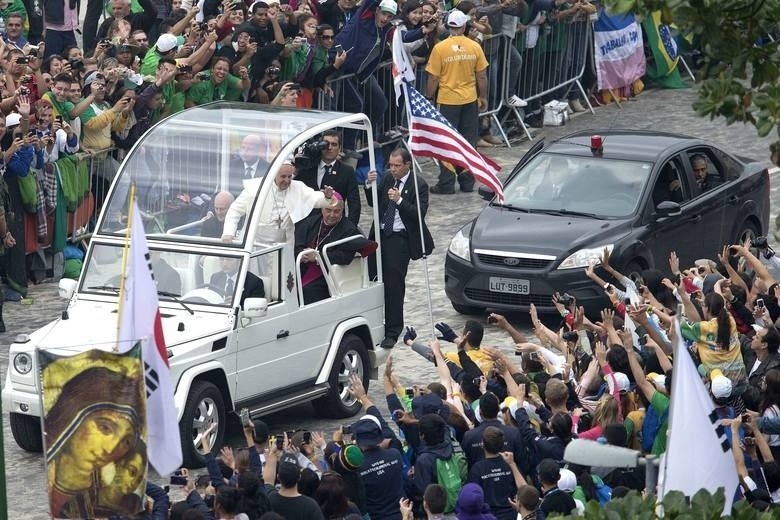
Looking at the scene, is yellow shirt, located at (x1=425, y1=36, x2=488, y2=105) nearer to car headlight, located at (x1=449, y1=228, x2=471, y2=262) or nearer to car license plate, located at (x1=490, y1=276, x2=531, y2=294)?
car headlight, located at (x1=449, y1=228, x2=471, y2=262)

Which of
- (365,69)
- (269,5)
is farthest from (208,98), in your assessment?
(365,69)

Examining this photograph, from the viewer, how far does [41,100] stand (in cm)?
1683

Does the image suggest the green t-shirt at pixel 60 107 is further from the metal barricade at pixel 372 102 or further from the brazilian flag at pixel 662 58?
the brazilian flag at pixel 662 58

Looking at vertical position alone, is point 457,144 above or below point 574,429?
above

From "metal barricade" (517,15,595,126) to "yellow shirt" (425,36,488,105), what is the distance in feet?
9.42

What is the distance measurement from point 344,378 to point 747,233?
5892mm

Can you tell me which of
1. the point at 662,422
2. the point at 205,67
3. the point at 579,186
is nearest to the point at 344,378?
the point at 662,422

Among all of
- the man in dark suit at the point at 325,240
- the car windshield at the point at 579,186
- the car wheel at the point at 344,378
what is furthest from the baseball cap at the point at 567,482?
the car windshield at the point at 579,186

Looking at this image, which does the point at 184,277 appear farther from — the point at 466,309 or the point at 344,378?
the point at 466,309

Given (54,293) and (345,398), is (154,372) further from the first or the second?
(54,293)

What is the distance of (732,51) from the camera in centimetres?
788

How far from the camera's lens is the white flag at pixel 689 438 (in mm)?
9047

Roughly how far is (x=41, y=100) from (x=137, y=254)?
7.08 meters

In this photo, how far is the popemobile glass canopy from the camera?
1422 cm
